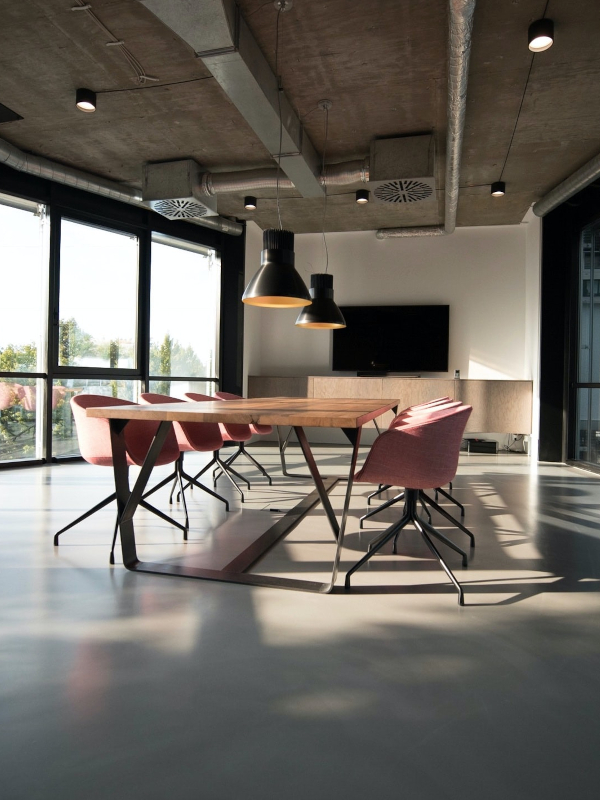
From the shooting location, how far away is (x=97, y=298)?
7.06 m

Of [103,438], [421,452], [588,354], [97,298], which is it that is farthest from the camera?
[97,298]

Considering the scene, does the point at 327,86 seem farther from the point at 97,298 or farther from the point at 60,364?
the point at 60,364

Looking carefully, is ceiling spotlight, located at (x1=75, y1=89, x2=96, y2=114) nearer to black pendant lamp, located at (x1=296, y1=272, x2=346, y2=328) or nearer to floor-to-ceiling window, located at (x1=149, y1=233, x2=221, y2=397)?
black pendant lamp, located at (x1=296, y1=272, x2=346, y2=328)

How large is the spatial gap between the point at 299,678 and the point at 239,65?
368 centimetres

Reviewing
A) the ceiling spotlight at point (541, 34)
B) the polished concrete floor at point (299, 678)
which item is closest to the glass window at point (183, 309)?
the polished concrete floor at point (299, 678)

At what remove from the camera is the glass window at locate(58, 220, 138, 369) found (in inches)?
264

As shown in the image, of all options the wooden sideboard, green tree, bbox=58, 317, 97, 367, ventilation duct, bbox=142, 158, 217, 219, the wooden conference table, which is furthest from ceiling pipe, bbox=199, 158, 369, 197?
the wooden conference table

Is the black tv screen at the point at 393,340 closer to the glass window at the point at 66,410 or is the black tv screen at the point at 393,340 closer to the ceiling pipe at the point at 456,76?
the ceiling pipe at the point at 456,76

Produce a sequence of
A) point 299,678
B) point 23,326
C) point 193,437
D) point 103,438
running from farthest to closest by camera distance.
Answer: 1. point 23,326
2. point 193,437
3. point 103,438
4. point 299,678

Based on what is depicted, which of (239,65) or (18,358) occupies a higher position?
(239,65)

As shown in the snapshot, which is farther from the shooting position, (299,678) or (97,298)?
(97,298)

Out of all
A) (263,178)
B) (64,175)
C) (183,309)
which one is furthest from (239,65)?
(183,309)

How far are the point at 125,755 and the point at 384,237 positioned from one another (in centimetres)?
824

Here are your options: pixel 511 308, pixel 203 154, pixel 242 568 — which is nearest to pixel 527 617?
pixel 242 568
